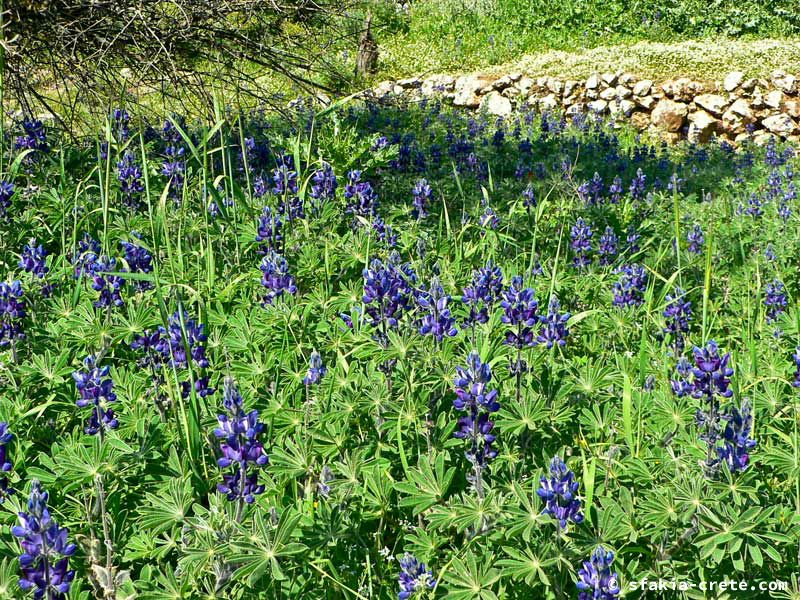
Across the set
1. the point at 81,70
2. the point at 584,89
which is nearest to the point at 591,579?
the point at 81,70

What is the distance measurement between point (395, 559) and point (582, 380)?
959mm

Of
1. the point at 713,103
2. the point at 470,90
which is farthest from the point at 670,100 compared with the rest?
the point at 470,90

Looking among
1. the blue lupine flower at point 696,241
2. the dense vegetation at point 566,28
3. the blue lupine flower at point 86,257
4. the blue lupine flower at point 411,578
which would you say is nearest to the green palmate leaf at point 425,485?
the blue lupine flower at point 411,578

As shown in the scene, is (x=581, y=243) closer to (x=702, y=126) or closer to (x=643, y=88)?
(x=702, y=126)

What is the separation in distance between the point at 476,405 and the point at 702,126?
955 centimetres

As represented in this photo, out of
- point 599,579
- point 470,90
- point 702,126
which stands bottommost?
point 702,126

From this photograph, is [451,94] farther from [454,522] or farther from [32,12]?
[454,522]

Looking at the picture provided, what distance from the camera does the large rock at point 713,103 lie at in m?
10.4

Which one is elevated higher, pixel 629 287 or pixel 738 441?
pixel 738 441

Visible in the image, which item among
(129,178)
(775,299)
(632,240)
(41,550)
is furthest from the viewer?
(632,240)

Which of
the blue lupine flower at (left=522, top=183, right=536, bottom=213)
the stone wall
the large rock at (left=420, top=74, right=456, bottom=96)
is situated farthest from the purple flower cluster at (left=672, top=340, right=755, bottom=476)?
the large rock at (left=420, top=74, right=456, bottom=96)

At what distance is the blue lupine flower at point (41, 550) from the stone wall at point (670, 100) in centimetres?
885

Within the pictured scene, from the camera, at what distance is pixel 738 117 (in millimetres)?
10383

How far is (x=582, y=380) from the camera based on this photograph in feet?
9.09
